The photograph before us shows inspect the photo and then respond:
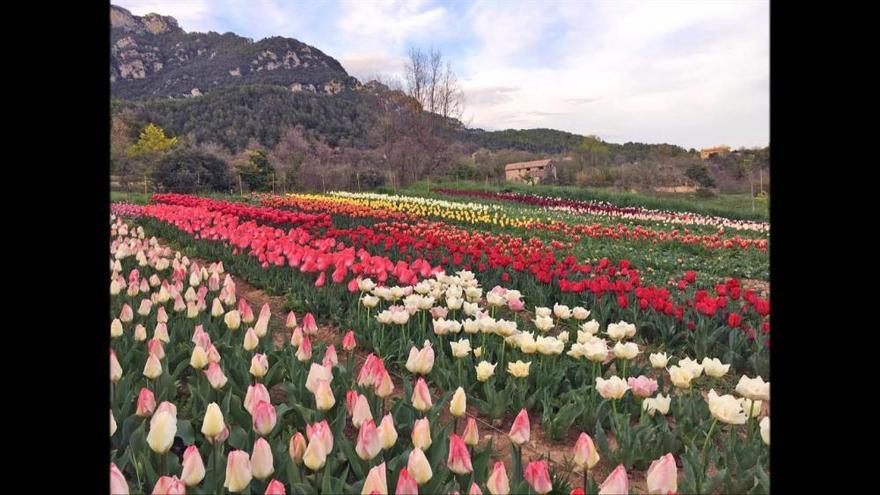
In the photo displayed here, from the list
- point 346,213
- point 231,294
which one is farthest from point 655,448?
point 346,213

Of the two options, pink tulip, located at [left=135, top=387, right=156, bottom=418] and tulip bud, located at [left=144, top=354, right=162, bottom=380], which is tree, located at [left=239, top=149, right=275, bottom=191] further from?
pink tulip, located at [left=135, top=387, right=156, bottom=418]

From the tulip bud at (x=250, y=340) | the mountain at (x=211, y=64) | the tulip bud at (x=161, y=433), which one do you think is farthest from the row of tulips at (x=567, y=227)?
the mountain at (x=211, y=64)

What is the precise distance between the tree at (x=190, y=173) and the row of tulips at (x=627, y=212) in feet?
33.7

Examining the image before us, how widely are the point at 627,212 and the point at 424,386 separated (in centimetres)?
1798

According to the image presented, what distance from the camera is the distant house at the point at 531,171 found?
123 feet

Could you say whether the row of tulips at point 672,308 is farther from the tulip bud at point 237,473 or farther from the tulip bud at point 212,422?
the tulip bud at point 237,473

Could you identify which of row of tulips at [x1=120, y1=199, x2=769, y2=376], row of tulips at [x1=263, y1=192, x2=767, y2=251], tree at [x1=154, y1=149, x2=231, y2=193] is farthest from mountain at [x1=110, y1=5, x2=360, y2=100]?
row of tulips at [x1=120, y1=199, x2=769, y2=376]

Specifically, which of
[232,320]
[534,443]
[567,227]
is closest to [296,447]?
[534,443]

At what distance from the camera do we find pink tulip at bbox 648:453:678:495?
150cm

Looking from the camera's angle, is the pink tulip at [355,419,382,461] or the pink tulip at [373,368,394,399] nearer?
the pink tulip at [355,419,382,461]

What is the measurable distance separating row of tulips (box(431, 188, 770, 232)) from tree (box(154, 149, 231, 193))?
10.3 m

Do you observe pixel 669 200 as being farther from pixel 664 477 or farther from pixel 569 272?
pixel 664 477
